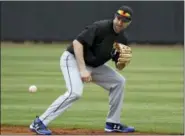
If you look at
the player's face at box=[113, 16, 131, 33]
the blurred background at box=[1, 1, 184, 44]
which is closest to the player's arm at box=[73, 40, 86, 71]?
the player's face at box=[113, 16, 131, 33]

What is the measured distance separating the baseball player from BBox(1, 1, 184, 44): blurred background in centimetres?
1911

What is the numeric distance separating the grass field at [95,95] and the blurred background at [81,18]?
531 cm

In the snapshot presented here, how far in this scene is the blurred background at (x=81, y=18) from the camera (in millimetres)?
27719

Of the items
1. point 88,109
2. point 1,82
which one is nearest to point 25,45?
point 1,82

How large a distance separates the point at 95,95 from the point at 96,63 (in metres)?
4.66

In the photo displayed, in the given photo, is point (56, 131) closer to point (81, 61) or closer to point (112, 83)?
point (112, 83)

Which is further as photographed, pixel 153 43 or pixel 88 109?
pixel 153 43

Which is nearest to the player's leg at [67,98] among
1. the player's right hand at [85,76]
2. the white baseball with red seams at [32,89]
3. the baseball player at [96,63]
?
the baseball player at [96,63]

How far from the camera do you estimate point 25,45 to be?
92.2 feet

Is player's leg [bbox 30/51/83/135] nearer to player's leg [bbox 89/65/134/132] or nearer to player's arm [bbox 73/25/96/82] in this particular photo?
player's arm [bbox 73/25/96/82]

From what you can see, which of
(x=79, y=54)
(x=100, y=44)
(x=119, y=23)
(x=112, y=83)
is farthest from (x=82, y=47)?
(x=112, y=83)

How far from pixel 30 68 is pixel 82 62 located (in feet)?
34.4

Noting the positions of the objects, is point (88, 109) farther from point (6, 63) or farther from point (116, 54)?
point (6, 63)

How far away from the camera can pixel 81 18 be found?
28172mm
